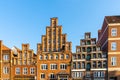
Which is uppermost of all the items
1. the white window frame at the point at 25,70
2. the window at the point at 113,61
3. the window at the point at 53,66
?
the window at the point at 113,61

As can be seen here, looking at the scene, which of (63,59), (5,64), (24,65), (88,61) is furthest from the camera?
(5,64)

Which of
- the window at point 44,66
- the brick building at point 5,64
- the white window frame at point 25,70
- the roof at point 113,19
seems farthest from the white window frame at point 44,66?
the roof at point 113,19

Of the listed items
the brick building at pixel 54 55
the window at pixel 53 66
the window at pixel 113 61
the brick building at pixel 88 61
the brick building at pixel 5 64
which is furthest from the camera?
the brick building at pixel 5 64

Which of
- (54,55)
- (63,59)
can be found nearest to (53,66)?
(54,55)

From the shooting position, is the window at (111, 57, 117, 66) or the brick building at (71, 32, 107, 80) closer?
the window at (111, 57, 117, 66)

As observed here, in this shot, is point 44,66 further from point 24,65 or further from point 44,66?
point 24,65

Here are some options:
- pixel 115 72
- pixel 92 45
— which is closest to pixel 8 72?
pixel 92 45

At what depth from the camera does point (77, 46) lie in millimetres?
65750

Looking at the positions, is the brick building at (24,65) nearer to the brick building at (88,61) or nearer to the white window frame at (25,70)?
the white window frame at (25,70)

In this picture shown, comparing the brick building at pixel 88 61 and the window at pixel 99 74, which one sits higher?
the brick building at pixel 88 61

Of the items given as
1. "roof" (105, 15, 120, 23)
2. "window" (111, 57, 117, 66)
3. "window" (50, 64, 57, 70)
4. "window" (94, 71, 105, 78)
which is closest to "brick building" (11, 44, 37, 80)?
"window" (50, 64, 57, 70)

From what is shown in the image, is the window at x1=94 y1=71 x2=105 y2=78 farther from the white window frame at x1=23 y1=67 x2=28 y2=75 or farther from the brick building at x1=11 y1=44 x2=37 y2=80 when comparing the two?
the white window frame at x1=23 y1=67 x2=28 y2=75

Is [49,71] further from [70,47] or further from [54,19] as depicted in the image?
[54,19]

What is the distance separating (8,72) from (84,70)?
754 inches
